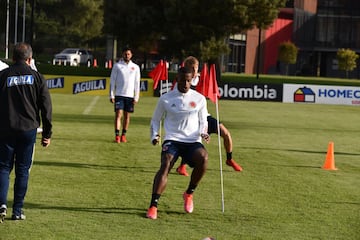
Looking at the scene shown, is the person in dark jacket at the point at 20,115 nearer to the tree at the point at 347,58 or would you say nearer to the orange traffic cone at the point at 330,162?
the orange traffic cone at the point at 330,162

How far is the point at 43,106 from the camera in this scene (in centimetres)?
836

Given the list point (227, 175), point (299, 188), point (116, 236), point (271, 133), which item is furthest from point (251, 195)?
point (271, 133)

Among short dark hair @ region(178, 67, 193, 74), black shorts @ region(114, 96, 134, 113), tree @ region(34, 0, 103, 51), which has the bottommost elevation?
black shorts @ region(114, 96, 134, 113)

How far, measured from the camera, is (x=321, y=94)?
35.8m

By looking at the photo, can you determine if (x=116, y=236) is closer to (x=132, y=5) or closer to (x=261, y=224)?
(x=261, y=224)

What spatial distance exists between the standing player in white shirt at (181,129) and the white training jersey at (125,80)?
701 cm

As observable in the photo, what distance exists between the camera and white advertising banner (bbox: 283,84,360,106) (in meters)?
35.7

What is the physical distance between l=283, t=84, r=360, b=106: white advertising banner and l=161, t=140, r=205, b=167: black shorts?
2685 cm

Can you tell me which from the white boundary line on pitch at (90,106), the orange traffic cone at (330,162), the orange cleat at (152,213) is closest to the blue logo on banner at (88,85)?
the white boundary line on pitch at (90,106)

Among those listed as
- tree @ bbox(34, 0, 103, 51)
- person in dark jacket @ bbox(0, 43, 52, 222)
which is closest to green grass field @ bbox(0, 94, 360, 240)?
person in dark jacket @ bbox(0, 43, 52, 222)

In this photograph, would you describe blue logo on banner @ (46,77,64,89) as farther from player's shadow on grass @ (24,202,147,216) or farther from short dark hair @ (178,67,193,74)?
short dark hair @ (178,67,193,74)

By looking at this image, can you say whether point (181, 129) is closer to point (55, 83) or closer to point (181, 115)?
point (181, 115)

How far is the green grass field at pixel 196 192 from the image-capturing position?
27.8 ft

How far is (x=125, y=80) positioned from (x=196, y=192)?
5.73 metres
